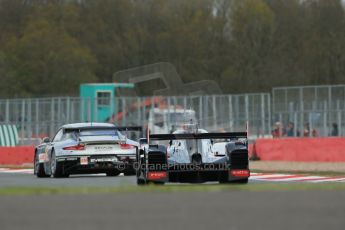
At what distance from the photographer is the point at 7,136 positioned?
4369 centimetres

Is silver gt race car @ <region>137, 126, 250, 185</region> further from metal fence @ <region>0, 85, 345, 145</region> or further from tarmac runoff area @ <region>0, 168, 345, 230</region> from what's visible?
metal fence @ <region>0, 85, 345, 145</region>

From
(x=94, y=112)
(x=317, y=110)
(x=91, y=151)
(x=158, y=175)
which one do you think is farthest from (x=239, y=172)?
(x=94, y=112)

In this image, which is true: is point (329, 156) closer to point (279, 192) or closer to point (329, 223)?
point (279, 192)

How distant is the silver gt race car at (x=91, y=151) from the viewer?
26.3m

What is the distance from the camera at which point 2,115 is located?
150 ft

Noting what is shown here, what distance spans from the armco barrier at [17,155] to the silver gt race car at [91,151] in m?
13.2

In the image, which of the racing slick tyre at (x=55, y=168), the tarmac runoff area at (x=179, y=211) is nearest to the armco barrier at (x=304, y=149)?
the racing slick tyre at (x=55, y=168)

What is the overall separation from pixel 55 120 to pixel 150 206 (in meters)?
32.7

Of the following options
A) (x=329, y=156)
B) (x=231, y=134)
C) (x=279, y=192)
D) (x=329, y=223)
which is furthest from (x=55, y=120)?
(x=329, y=223)

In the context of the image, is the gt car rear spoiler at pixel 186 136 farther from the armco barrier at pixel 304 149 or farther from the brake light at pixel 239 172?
the armco barrier at pixel 304 149

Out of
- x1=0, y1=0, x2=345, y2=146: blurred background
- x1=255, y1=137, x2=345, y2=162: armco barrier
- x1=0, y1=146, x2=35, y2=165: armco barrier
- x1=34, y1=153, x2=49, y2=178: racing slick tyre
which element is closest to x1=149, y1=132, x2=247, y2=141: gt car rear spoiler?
x1=34, y1=153, x2=49, y2=178: racing slick tyre

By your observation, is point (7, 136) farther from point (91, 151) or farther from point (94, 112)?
point (91, 151)

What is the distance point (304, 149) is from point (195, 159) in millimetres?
15029

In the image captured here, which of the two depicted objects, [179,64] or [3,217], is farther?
[179,64]
